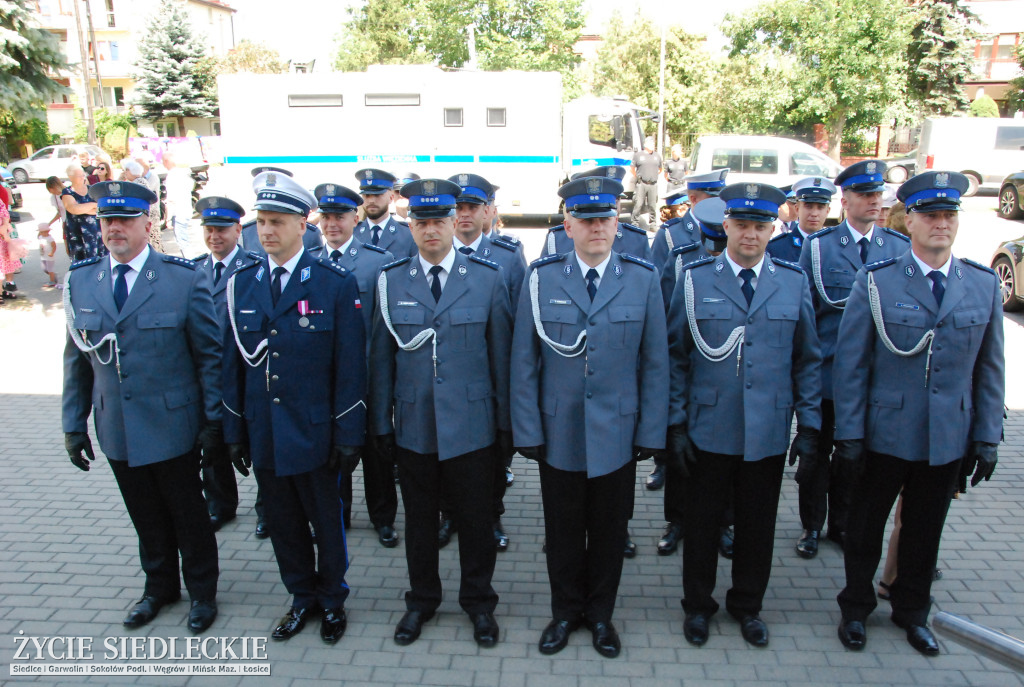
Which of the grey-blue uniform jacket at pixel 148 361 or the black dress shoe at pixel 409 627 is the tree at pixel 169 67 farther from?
the black dress shoe at pixel 409 627

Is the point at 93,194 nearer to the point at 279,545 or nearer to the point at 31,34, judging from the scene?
the point at 279,545

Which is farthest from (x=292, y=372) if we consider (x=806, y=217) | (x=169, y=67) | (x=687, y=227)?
(x=169, y=67)

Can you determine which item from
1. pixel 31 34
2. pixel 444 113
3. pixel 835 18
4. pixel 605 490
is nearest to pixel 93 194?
pixel 605 490

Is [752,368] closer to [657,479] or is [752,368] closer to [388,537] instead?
[657,479]

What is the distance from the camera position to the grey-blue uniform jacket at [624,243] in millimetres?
5320

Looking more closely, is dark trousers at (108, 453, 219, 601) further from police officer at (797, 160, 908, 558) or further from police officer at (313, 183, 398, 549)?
police officer at (797, 160, 908, 558)

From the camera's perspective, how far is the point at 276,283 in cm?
358

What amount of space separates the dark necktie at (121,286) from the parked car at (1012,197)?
791 inches

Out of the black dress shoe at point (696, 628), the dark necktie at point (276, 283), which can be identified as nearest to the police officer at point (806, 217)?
the black dress shoe at point (696, 628)

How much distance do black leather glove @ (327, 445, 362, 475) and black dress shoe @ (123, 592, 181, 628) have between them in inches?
49.6

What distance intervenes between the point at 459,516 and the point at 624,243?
8.20ft

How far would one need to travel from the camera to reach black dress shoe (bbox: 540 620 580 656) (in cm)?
360

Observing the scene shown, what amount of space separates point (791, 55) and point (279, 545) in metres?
25.0

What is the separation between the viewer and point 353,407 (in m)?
3.57
